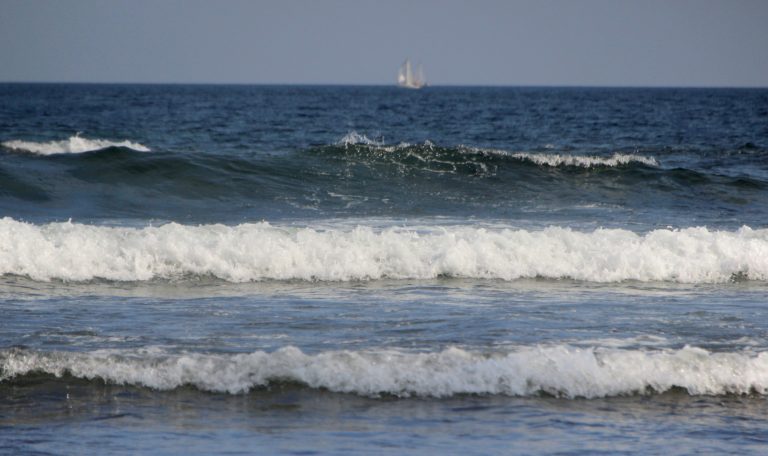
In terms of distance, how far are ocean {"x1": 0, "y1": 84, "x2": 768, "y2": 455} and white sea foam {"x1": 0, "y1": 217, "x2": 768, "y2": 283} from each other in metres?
0.03

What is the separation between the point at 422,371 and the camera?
687cm

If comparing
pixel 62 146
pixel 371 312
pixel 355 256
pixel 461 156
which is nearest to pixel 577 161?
pixel 461 156

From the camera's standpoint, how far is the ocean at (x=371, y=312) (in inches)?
243

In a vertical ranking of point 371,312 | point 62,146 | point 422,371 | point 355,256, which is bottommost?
point 422,371

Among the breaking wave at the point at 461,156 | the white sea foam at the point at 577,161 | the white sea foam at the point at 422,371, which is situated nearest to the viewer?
the white sea foam at the point at 422,371

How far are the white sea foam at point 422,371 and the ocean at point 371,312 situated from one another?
0.05 feet

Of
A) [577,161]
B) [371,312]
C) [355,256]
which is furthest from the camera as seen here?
[577,161]

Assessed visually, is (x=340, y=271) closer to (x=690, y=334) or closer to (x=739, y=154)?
(x=690, y=334)

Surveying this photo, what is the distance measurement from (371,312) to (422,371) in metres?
2.08

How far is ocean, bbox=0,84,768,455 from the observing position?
243 inches

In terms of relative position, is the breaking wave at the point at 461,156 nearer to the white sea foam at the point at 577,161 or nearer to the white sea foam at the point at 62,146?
the white sea foam at the point at 577,161

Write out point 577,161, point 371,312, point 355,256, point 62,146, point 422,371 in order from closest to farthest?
point 422,371, point 371,312, point 355,256, point 577,161, point 62,146

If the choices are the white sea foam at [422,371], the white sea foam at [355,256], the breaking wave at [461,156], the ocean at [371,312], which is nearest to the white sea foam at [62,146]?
the ocean at [371,312]

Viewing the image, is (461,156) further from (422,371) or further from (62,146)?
(422,371)
